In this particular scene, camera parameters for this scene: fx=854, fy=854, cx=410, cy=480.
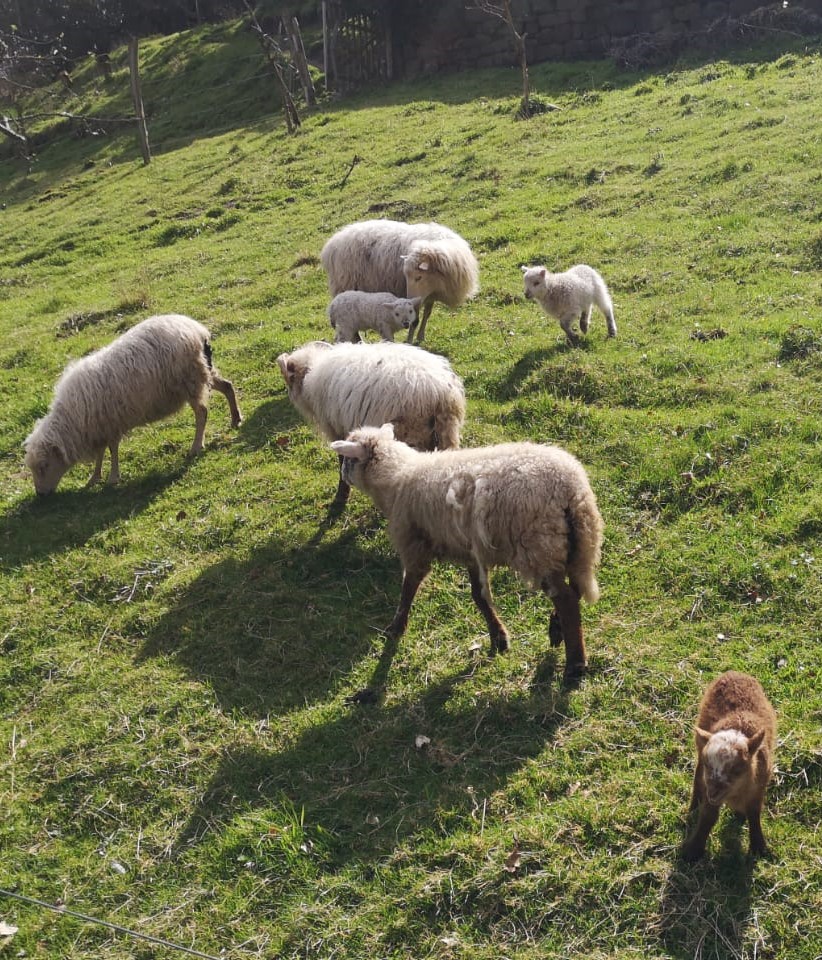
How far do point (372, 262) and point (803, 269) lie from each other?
5138 millimetres

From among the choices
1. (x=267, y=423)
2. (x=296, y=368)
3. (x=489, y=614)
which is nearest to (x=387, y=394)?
(x=296, y=368)

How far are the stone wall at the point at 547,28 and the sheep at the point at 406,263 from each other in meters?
16.4

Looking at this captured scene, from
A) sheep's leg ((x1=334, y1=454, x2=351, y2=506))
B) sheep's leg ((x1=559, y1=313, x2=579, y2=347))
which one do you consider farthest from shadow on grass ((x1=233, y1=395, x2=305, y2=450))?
sheep's leg ((x1=559, y1=313, x2=579, y2=347))

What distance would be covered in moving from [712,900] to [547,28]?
83.0 ft

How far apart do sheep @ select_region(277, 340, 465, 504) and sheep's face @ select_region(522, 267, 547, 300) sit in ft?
8.74

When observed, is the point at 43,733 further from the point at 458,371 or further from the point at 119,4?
the point at 119,4

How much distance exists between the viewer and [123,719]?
18.8ft

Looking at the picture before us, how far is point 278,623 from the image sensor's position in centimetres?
635

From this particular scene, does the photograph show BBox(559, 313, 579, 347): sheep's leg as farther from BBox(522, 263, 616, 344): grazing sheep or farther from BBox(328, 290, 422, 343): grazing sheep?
BBox(328, 290, 422, 343): grazing sheep

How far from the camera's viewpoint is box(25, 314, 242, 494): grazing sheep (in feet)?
29.0

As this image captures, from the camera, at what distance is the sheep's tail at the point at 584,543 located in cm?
505

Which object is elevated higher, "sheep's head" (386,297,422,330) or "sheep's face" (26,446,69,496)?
"sheep's head" (386,297,422,330)

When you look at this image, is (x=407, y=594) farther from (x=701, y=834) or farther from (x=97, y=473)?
(x=97, y=473)

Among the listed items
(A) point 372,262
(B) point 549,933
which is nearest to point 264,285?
(A) point 372,262
